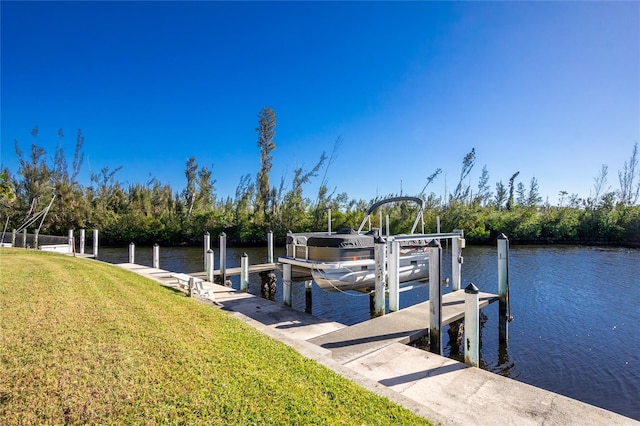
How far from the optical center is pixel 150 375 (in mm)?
2830

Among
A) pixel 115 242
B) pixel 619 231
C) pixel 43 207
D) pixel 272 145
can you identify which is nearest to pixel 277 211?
pixel 272 145

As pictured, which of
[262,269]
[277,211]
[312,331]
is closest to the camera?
[312,331]

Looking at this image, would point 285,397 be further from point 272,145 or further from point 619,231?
point 619,231

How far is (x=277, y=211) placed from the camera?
3266 cm

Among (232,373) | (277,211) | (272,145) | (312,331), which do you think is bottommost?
(312,331)

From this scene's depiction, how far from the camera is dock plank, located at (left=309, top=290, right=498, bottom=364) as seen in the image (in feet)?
15.4

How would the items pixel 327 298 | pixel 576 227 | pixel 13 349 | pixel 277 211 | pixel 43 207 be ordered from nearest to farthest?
pixel 13 349, pixel 327 298, pixel 43 207, pixel 576 227, pixel 277 211

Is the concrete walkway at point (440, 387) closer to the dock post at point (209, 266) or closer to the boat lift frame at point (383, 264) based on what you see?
the boat lift frame at point (383, 264)

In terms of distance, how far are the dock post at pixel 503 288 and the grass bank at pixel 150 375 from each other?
18.5ft

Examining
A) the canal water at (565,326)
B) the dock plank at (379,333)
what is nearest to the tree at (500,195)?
the canal water at (565,326)

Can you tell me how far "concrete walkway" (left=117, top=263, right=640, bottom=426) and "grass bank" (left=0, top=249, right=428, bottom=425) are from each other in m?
0.34

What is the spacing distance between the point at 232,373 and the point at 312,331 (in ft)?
10.2

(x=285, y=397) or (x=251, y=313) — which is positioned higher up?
(x=285, y=397)

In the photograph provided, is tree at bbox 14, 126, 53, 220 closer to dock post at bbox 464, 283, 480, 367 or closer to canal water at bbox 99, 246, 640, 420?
canal water at bbox 99, 246, 640, 420
